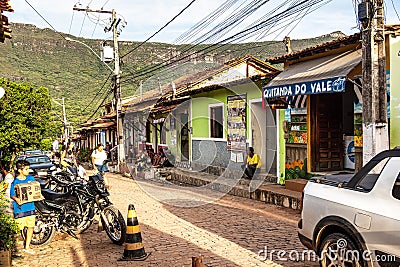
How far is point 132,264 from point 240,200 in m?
6.10

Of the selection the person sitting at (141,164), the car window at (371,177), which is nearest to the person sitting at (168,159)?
the person sitting at (141,164)

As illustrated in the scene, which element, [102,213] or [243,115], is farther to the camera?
[243,115]

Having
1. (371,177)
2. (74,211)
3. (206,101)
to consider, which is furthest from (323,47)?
(206,101)

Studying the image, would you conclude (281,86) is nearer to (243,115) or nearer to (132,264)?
(243,115)

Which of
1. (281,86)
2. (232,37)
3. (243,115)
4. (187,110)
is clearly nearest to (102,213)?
(281,86)

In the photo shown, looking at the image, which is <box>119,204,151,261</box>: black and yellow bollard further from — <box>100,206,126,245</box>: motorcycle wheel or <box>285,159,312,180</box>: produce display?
<box>285,159,312,180</box>: produce display

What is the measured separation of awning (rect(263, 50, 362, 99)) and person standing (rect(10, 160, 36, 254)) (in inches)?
233

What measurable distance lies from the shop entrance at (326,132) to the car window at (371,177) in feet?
21.0

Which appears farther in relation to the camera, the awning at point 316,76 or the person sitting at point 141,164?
the person sitting at point 141,164

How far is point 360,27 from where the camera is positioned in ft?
25.5

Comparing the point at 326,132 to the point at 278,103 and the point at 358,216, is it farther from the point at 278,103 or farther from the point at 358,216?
the point at 358,216

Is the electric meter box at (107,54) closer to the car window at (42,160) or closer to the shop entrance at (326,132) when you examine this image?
the car window at (42,160)

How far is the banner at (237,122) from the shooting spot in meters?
14.5

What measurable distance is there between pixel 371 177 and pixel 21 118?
1320cm
